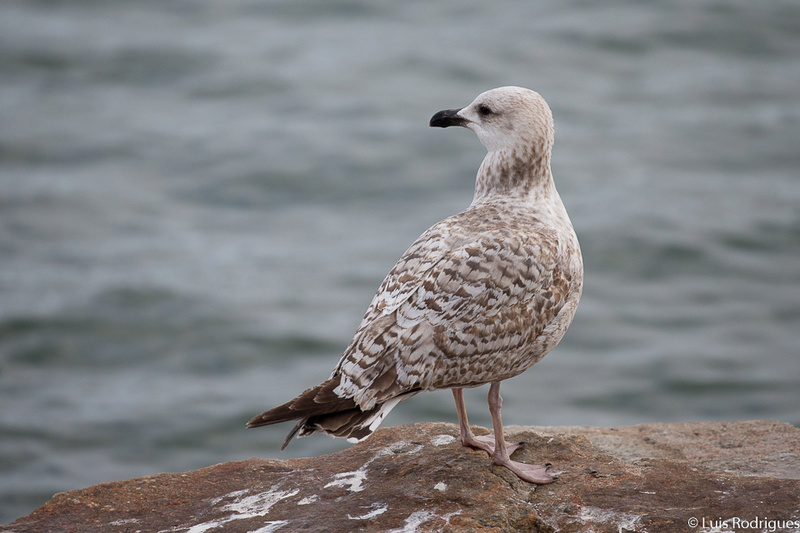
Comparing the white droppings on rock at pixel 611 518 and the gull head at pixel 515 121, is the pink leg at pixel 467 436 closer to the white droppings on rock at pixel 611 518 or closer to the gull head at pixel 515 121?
the white droppings on rock at pixel 611 518

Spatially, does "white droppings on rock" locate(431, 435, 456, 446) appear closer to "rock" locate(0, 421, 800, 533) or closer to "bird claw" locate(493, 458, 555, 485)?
"rock" locate(0, 421, 800, 533)

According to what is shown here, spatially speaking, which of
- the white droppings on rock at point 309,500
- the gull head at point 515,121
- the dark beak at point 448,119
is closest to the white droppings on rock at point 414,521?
the white droppings on rock at point 309,500

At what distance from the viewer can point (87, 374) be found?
13562 millimetres

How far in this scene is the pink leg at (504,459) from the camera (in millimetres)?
5570

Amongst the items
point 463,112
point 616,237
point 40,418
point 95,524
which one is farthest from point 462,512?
point 616,237

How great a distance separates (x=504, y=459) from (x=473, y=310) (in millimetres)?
1003

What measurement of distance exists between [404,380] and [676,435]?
9.27 ft

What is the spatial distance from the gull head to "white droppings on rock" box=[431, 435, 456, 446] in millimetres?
1891

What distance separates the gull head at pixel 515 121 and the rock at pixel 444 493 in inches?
76.2

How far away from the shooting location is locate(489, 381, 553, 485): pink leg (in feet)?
18.3

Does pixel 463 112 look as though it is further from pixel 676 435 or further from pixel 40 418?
pixel 40 418

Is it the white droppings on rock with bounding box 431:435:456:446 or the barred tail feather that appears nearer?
the barred tail feather

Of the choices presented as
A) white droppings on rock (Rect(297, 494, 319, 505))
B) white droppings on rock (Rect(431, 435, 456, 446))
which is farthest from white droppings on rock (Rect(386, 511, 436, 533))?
white droppings on rock (Rect(431, 435, 456, 446))

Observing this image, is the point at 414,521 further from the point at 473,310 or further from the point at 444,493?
the point at 473,310
